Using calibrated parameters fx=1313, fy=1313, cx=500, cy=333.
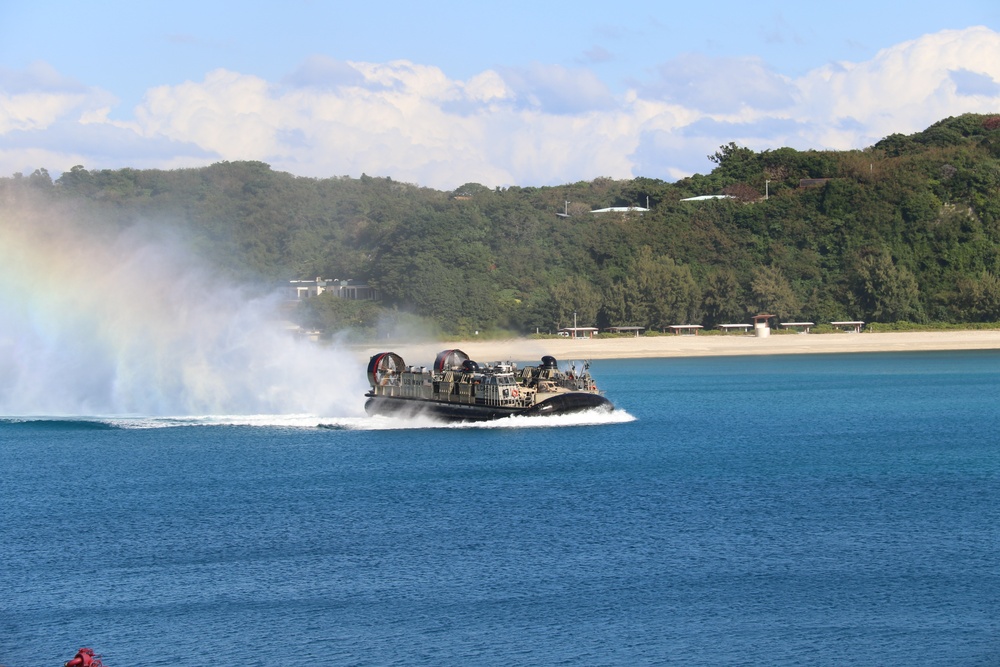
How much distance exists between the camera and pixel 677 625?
33.9 m

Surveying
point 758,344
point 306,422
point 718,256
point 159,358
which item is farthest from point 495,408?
point 718,256

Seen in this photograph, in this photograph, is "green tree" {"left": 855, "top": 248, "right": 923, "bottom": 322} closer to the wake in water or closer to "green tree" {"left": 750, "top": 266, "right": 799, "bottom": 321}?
"green tree" {"left": 750, "top": 266, "right": 799, "bottom": 321}

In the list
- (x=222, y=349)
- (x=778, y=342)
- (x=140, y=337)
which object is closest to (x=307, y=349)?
(x=222, y=349)

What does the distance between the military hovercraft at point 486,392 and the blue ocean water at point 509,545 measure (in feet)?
3.88

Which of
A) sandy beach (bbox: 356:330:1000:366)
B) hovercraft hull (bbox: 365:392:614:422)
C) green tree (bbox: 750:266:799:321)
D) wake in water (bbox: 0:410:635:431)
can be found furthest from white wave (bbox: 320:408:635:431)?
green tree (bbox: 750:266:799:321)

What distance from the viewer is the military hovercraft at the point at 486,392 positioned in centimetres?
7338

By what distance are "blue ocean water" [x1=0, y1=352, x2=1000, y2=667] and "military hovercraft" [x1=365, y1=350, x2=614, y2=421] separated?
1184mm

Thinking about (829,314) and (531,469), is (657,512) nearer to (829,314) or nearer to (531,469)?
(531,469)

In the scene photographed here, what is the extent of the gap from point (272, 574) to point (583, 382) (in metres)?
37.5

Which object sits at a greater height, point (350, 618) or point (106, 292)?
point (106, 292)

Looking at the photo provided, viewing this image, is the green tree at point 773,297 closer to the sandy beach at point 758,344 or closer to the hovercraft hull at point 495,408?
the sandy beach at point 758,344

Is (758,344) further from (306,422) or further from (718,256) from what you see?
(306,422)

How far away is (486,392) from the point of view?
7419cm

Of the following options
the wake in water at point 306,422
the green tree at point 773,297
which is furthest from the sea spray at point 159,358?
the green tree at point 773,297
